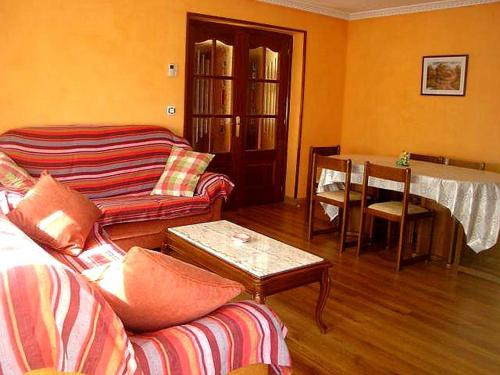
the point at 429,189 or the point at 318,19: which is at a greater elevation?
the point at 318,19

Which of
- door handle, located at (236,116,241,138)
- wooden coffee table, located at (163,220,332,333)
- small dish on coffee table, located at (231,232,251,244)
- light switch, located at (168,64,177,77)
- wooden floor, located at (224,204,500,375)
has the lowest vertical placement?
wooden floor, located at (224,204,500,375)

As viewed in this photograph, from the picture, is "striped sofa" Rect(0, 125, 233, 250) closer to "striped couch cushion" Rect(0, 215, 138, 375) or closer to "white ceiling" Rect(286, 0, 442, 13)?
"striped couch cushion" Rect(0, 215, 138, 375)

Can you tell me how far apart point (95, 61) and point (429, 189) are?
9.69 feet

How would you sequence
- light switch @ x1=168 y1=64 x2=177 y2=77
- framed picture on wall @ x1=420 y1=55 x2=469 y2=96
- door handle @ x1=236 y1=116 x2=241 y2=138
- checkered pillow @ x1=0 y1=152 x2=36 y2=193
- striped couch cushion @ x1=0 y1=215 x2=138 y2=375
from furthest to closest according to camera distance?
door handle @ x1=236 y1=116 x2=241 y2=138
framed picture on wall @ x1=420 y1=55 x2=469 y2=96
light switch @ x1=168 y1=64 x2=177 y2=77
checkered pillow @ x1=0 y1=152 x2=36 y2=193
striped couch cushion @ x1=0 y1=215 x2=138 y2=375

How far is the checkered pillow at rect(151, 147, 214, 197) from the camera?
402 centimetres

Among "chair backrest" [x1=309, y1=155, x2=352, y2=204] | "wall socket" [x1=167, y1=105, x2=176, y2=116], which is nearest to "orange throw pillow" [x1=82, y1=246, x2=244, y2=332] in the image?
"chair backrest" [x1=309, y1=155, x2=352, y2=204]

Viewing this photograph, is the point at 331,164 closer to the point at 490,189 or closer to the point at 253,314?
the point at 490,189

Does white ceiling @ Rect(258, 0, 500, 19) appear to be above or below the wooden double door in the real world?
above

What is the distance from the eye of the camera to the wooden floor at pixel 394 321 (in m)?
2.41

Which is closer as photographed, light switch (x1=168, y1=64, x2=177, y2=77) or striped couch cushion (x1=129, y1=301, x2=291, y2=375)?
striped couch cushion (x1=129, y1=301, x2=291, y2=375)

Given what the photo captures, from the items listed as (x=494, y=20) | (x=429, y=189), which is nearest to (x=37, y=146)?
(x=429, y=189)

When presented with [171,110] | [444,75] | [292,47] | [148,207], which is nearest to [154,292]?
[148,207]

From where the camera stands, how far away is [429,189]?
3.78m

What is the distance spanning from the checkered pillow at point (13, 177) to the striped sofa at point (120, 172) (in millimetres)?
182
